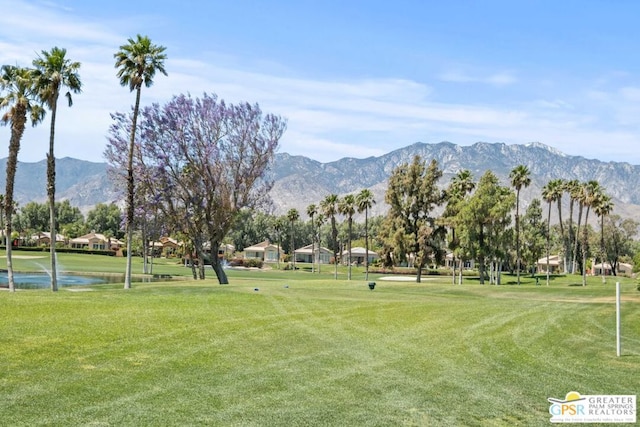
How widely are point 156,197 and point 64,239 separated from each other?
137 metres

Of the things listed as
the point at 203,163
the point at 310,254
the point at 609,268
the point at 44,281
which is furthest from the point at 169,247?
the point at 203,163

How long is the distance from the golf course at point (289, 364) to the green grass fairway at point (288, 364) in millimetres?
53

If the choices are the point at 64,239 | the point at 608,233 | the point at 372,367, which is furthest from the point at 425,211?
the point at 64,239

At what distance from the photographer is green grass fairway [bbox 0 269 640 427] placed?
13.2 meters

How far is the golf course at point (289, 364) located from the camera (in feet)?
43.3

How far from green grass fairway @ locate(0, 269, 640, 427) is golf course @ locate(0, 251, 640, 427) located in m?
0.05

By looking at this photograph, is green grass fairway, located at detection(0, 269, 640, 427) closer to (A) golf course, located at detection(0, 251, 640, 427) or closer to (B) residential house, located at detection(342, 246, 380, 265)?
(A) golf course, located at detection(0, 251, 640, 427)

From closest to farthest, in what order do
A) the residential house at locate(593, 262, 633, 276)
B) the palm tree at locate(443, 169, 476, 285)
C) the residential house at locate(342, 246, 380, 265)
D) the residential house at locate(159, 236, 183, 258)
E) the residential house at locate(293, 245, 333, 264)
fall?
the palm tree at locate(443, 169, 476, 285) → the residential house at locate(593, 262, 633, 276) → the residential house at locate(159, 236, 183, 258) → the residential house at locate(342, 246, 380, 265) → the residential house at locate(293, 245, 333, 264)

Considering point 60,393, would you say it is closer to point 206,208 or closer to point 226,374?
point 226,374

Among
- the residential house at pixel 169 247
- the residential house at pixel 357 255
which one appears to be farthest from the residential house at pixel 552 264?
the residential house at pixel 169 247

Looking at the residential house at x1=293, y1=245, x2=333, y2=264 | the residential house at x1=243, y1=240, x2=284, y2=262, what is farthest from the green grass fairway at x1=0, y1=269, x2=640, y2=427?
the residential house at x1=293, y1=245, x2=333, y2=264

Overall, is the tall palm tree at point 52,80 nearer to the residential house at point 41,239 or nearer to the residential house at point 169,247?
the residential house at point 169,247

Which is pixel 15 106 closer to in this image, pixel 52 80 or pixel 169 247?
pixel 52 80

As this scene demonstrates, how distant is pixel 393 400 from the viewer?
14477mm
